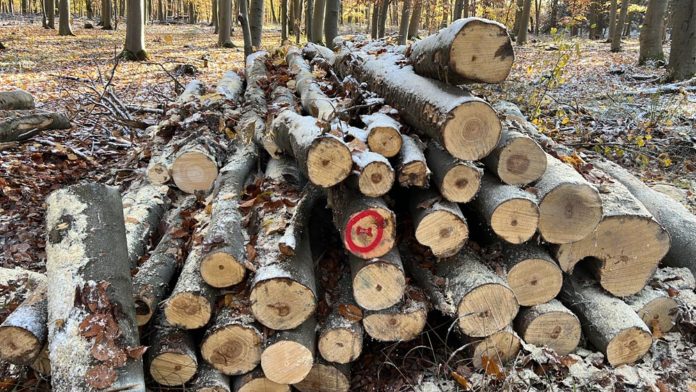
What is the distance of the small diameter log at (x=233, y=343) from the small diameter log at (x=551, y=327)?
1912 millimetres

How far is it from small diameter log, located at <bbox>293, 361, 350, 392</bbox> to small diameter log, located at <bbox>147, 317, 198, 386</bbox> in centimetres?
76

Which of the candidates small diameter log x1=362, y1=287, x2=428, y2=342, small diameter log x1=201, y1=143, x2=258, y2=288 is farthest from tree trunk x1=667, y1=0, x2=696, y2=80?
small diameter log x1=201, y1=143, x2=258, y2=288

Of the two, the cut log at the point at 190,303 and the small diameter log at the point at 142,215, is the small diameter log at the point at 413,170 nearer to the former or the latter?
the cut log at the point at 190,303

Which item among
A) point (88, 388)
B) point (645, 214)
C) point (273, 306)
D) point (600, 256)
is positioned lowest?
point (88, 388)

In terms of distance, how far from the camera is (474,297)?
321 centimetres

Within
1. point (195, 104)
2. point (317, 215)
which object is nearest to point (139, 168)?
point (195, 104)

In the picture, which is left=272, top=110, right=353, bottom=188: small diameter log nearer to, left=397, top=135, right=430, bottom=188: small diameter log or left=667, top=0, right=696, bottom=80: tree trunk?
left=397, top=135, right=430, bottom=188: small diameter log

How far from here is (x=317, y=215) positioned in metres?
4.10

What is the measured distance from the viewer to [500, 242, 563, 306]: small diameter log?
3.36m

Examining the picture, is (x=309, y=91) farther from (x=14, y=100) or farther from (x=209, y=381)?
(x=14, y=100)

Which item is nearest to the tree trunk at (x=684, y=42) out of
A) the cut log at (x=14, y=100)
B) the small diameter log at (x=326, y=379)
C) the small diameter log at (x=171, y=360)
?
the small diameter log at (x=326, y=379)

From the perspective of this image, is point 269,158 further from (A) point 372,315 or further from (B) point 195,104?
(A) point 372,315

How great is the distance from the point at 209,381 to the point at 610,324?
277 centimetres

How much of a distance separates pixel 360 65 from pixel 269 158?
1.62m
